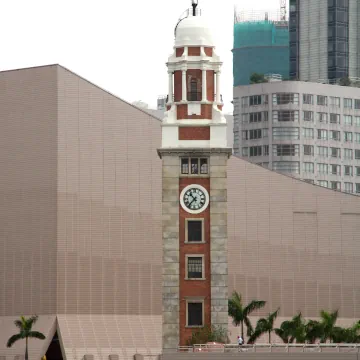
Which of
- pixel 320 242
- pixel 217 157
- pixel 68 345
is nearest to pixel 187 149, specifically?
pixel 217 157

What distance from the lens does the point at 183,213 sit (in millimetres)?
111188

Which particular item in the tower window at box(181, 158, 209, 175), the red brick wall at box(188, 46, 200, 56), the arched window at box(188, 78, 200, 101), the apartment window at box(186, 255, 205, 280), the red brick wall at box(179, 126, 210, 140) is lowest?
the apartment window at box(186, 255, 205, 280)

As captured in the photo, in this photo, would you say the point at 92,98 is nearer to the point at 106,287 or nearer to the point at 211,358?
the point at 106,287

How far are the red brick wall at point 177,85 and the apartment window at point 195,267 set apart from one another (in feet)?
30.8

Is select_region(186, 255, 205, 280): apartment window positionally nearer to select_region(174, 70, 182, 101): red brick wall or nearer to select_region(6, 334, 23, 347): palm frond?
select_region(174, 70, 182, 101): red brick wall

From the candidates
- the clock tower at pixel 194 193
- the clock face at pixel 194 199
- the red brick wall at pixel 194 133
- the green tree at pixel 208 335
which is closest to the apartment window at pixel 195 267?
the clock tower at pixel 194 193

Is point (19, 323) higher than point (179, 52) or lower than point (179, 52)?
lower

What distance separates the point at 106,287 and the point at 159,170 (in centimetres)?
995

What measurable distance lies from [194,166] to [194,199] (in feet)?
6.38

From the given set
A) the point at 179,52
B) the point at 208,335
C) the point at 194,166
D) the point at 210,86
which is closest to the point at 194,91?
the point at 210,86

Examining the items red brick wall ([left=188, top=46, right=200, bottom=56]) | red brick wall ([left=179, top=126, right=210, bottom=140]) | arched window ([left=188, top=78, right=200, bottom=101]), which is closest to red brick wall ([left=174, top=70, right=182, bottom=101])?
arched window ([left=188, top=78, right=200, bottom=101])

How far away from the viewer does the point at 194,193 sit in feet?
366

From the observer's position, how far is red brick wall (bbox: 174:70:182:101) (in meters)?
112

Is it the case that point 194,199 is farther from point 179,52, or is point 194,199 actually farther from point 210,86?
point 179,52
